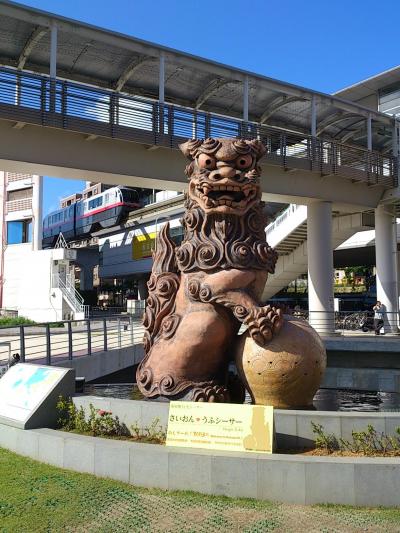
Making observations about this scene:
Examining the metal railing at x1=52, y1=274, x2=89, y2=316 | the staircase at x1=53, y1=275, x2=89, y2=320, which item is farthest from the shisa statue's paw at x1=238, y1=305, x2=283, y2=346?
the metal railing at x1=52, y1=274, x2=89, y2=316

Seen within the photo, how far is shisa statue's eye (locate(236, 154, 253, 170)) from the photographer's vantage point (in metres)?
7.40

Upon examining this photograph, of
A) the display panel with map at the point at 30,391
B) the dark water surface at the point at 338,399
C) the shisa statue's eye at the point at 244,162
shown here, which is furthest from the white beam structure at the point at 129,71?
the display panel with map at the point at 30,391

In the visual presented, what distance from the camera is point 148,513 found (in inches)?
189

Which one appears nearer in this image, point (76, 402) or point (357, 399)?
point (76, 402)

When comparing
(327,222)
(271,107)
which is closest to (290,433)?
(327,222)

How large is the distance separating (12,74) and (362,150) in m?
13.3

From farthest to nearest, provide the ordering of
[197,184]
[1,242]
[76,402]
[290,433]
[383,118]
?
[1,242]
[383,118]
[197,184]
[76,402]
[290,433]

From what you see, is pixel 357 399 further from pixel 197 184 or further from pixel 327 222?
pixel 327 222

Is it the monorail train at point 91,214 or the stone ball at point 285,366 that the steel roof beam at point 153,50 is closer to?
the stone ball at point 285,366

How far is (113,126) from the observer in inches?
605

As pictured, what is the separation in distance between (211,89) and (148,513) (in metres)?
17.0

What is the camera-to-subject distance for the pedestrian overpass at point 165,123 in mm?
14641

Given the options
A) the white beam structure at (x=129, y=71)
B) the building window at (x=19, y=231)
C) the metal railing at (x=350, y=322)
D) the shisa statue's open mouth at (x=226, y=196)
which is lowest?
the metal railing at (x=350, y=322)

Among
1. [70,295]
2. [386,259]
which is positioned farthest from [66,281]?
[386,259]
